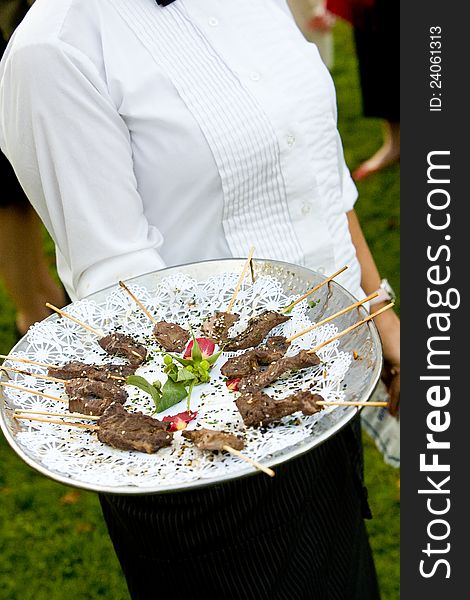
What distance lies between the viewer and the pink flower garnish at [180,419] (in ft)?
4.30

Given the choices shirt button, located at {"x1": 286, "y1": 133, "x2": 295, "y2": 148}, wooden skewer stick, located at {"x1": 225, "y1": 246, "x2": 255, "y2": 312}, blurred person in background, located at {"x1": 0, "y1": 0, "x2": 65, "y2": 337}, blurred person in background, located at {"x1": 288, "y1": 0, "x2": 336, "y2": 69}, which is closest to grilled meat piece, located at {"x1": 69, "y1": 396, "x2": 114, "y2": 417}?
wooden skewer stick, located at {"x1": 225, "y1": 246, "x2": 255, "y2": 312}

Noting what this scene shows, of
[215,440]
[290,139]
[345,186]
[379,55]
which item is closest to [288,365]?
[215,440]

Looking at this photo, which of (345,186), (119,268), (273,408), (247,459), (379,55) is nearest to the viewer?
(247,459)

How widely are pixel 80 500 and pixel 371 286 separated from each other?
1622mm

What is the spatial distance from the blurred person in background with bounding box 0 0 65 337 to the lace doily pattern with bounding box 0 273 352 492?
6.03 ft

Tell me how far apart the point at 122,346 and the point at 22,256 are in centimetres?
214

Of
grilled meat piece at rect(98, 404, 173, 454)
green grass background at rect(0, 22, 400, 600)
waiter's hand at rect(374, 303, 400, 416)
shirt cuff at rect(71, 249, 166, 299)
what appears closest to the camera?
grilled meat piece at rect(98, 404, 173, 454)

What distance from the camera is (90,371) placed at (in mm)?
1422

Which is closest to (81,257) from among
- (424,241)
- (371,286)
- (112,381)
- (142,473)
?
(112,381)

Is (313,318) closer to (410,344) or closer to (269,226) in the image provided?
(269,226)

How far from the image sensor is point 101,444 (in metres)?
1.31

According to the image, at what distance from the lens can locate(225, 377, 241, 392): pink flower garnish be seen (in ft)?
4.52

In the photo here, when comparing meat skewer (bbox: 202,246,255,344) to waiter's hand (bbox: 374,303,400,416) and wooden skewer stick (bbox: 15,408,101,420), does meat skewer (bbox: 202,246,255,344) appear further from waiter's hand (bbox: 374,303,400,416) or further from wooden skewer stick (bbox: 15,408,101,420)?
waiter's hand (bbox: 374,303,400,416)

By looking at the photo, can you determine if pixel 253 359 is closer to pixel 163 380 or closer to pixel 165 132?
pixel 163 380
